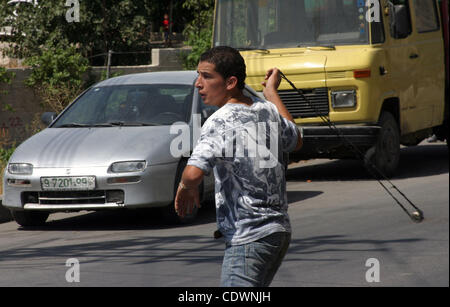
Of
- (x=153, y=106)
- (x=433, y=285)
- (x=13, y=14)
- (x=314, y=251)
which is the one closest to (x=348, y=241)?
(x=314, y=251)

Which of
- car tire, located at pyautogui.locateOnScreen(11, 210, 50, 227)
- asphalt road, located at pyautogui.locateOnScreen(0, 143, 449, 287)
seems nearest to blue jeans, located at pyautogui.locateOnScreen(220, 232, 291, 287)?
asphalt road, located at pyautogui.locateOnScreen(0, 143, 449, 287)

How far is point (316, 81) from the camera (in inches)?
506

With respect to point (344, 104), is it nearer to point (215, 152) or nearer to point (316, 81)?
point (316, 81)

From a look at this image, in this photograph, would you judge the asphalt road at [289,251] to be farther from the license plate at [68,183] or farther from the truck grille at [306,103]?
the truck grille at [306,103]

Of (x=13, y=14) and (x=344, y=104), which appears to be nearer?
(x=344, y=104)

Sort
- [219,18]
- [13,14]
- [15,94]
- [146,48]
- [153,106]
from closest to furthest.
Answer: [153,106] → [219,18] → [15,94] → [13,14] → [146,48]

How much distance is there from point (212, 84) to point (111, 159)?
5.42 metres

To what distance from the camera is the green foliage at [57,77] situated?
18.0 m

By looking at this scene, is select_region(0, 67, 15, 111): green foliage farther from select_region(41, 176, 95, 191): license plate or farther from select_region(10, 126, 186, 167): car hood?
select_region(41, 176, 95, 191): license plate

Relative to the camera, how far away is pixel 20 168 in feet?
32.1

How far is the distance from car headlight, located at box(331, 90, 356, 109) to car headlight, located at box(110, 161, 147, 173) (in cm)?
413

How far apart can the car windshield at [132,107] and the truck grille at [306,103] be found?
2.66m

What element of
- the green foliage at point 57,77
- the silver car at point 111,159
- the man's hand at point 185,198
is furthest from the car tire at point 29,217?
the green foliage at point 57,77

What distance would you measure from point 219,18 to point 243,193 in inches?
403
